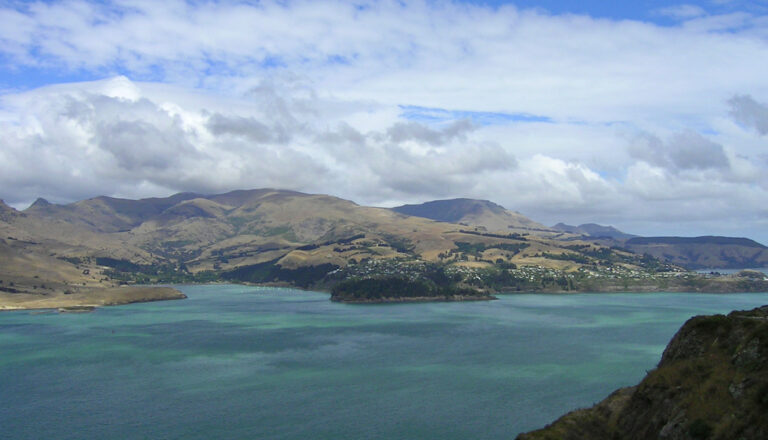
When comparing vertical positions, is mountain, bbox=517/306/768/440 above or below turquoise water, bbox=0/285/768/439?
above

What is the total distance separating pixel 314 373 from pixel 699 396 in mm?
59737

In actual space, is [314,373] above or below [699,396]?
below

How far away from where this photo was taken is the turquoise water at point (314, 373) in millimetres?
64375

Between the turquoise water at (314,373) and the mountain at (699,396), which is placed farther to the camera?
the turquoise water at (314,373)

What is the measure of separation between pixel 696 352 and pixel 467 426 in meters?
25.7

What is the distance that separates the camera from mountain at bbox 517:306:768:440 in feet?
113

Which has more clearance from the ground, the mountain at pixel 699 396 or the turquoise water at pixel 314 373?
the mountain at pixel 699 396

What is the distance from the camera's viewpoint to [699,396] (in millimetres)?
38375

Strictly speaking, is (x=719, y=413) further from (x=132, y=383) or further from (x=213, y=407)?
(x=132, y=383)

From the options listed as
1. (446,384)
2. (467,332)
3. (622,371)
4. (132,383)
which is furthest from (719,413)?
(467,332)

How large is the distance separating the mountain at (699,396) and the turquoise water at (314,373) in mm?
16337

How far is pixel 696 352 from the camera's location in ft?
148

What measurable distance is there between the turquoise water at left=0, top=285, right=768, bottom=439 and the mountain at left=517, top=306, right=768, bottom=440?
53.6ft

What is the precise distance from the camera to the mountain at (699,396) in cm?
3441
